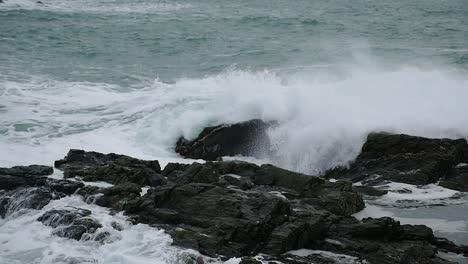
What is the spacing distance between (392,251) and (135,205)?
13.0 ft

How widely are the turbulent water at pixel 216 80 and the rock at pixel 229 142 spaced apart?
0.34 m

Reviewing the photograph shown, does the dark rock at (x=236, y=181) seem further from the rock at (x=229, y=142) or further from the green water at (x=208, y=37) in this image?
the green water at (x=208, y=37)

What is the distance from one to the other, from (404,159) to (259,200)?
3.95m

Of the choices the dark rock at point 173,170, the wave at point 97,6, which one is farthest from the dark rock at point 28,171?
the wave at point 97,6

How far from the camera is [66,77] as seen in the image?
19984 millimetres

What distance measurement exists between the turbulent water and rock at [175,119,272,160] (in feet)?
1.10

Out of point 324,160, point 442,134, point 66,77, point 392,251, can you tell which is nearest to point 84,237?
point 392,251

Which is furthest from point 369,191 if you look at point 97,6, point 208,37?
point 97,6

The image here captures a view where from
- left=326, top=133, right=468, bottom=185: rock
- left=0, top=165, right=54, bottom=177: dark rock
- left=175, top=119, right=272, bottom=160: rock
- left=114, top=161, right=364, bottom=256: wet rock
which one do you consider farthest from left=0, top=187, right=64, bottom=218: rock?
left=326, top=133, right=468, bottom=185: rock

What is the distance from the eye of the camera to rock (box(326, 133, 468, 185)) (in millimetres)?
10836

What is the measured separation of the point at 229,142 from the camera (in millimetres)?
13398

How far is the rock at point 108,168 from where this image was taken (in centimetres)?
1030

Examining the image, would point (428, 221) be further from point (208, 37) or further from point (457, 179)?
point (208, 37)

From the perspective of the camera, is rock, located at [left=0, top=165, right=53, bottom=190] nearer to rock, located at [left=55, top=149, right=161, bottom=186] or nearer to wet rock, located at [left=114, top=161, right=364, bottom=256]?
rock, located at [left=55, top=149, right=161, bottom=186]
